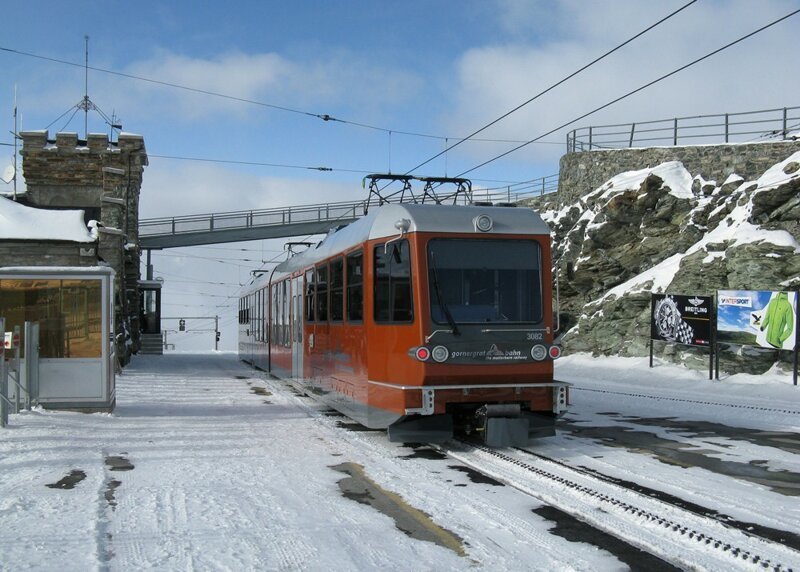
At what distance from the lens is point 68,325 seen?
13.0 metres

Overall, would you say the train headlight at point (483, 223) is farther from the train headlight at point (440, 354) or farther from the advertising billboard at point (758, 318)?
the advertising billboard at point (758, 318)

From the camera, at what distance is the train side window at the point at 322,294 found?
13211 mm

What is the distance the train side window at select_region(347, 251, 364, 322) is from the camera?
10820 mm

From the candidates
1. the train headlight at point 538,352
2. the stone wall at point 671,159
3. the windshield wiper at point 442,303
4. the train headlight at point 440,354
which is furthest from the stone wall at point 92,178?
the train headlight at point 538,352

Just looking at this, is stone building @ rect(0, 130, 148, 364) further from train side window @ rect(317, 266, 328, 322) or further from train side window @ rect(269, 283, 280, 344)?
train side window @ rect(317, 266, 328, 322)

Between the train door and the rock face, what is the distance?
12.4m

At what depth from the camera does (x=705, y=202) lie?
2933 centimetres

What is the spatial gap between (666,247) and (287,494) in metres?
25.0

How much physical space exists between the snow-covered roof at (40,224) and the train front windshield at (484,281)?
16158mm

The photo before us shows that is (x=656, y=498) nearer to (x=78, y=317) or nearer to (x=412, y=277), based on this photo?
(x=412, y=277)

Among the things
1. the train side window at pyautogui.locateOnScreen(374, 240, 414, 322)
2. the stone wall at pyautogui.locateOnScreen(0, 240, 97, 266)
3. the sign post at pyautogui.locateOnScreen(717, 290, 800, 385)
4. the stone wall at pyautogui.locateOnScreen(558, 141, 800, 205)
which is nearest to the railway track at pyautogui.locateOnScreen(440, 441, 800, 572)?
the train side window at pyautogui.locateOnScreen(374, 240, 414, 322)

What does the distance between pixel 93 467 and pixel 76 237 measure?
51.1 feet

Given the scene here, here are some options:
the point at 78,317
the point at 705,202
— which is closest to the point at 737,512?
the point at 78,317

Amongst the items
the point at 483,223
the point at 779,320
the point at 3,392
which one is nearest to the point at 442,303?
the point at 483,223
